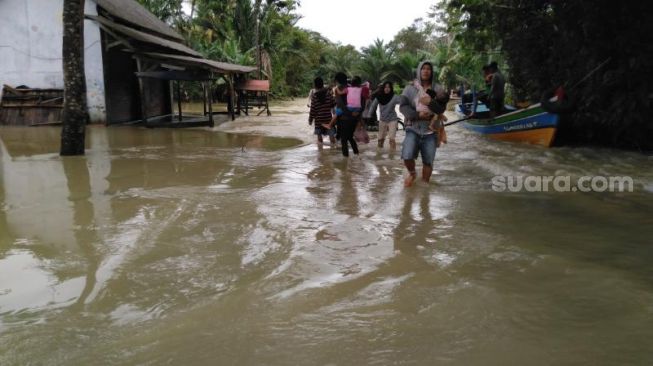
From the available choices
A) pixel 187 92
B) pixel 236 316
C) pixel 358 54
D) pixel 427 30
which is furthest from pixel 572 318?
pixel 427 30

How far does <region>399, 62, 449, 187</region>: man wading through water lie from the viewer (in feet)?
21.6

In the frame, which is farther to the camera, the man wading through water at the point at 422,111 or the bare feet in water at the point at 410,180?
the bare feet in water at the point at 410,180

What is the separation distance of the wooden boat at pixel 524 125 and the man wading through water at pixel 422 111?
515 cm

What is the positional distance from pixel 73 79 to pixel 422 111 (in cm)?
646

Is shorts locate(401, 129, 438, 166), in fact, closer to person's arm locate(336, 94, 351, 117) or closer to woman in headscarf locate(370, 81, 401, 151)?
person's arm locate(336, 94, 351, 117)

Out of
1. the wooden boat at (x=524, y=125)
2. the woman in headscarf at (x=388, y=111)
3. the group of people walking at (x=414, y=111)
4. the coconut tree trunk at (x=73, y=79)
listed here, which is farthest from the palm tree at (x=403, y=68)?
the coconut tree trunk at (x=73, y=79)

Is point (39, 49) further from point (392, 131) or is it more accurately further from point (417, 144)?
point (417, 144)

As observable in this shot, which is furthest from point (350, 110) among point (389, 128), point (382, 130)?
point (382, 130)

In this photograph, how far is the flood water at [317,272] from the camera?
2.82 metres

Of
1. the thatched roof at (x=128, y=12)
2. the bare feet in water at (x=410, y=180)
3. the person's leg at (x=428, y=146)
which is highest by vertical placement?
the thatched roof at (x=128, y=12)

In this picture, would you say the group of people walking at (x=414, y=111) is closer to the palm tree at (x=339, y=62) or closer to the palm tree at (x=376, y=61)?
the palm tree at (x=376, y=61)

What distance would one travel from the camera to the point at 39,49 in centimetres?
1639

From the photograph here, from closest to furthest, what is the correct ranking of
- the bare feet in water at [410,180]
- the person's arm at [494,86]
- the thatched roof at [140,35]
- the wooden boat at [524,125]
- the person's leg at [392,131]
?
the bare feet in water at [410,180] < the person's leg at [392,131] < the wooden boat at [524,125] < the person's arm at [494,86] < the thatched roof at [140,35]

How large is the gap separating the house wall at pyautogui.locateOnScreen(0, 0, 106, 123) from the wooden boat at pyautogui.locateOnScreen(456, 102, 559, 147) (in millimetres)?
11176
